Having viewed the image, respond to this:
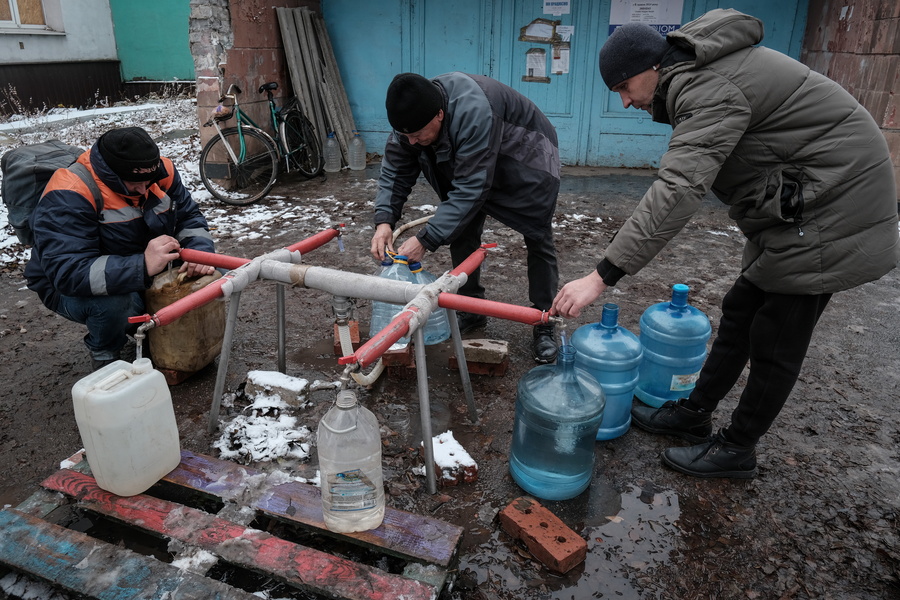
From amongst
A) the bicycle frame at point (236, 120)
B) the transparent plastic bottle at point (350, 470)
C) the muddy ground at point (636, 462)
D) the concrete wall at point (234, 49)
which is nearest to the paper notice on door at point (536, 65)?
the concrete wall at point (234, 49)

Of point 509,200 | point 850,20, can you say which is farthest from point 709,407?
point 850,20

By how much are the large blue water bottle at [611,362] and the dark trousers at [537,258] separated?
779 millimetres

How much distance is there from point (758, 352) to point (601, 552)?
1048 mm

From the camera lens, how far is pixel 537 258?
3746mm

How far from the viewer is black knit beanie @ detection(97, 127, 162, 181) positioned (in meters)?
2.84

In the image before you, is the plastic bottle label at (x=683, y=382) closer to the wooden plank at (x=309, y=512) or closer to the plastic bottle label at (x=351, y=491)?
the wooden plank at (x=309, y=512)

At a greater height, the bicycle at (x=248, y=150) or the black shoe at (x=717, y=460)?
the bicycle at (x=248, y=150)

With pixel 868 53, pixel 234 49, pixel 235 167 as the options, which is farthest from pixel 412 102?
pixel 868 53

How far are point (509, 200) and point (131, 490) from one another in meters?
2.37

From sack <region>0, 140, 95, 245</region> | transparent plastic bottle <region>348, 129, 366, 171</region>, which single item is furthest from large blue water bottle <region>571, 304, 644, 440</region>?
transparent plastic bottle <region>348, 129, 366, 171</region>

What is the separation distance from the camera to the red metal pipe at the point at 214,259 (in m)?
2.79

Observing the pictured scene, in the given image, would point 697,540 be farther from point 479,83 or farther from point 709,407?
point 479,83

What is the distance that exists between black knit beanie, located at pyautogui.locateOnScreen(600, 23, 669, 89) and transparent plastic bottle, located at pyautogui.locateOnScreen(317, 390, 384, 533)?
60.9 inches

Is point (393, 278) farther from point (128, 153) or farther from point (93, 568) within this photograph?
point (93, 568)
